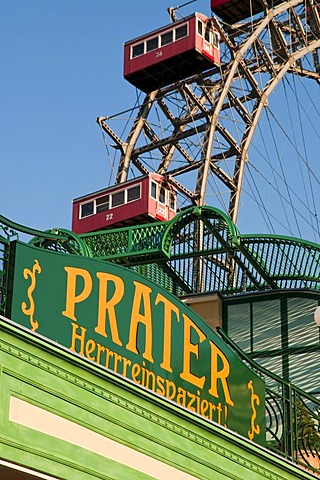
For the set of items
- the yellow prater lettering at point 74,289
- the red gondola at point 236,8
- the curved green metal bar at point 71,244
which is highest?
the red gondola at point 236,8

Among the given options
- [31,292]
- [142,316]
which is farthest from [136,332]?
[31,292]

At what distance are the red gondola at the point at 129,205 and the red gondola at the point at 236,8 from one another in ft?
29.0

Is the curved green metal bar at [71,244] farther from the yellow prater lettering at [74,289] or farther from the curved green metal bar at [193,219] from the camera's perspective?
the yellow prater lettering at [74,289]

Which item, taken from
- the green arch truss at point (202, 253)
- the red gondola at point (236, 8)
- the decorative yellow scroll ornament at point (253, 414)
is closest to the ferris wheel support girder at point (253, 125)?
the red gondola at point (236, 8)

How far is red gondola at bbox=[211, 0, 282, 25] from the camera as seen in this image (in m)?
49.1

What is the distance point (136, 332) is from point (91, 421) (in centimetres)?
173

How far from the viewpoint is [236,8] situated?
49.7m

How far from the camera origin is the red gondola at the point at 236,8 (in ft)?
161

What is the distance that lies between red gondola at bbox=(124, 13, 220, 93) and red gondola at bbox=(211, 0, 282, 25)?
941mm

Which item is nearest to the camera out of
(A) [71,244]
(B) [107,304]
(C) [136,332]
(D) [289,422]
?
(B) [107,304]

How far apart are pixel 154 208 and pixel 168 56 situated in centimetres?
744

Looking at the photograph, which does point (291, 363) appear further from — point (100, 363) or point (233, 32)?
point (233, 32)

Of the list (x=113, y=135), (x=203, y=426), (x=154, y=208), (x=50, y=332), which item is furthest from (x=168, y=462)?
(x=113, y=135)

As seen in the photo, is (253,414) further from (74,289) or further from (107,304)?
(74,289)
